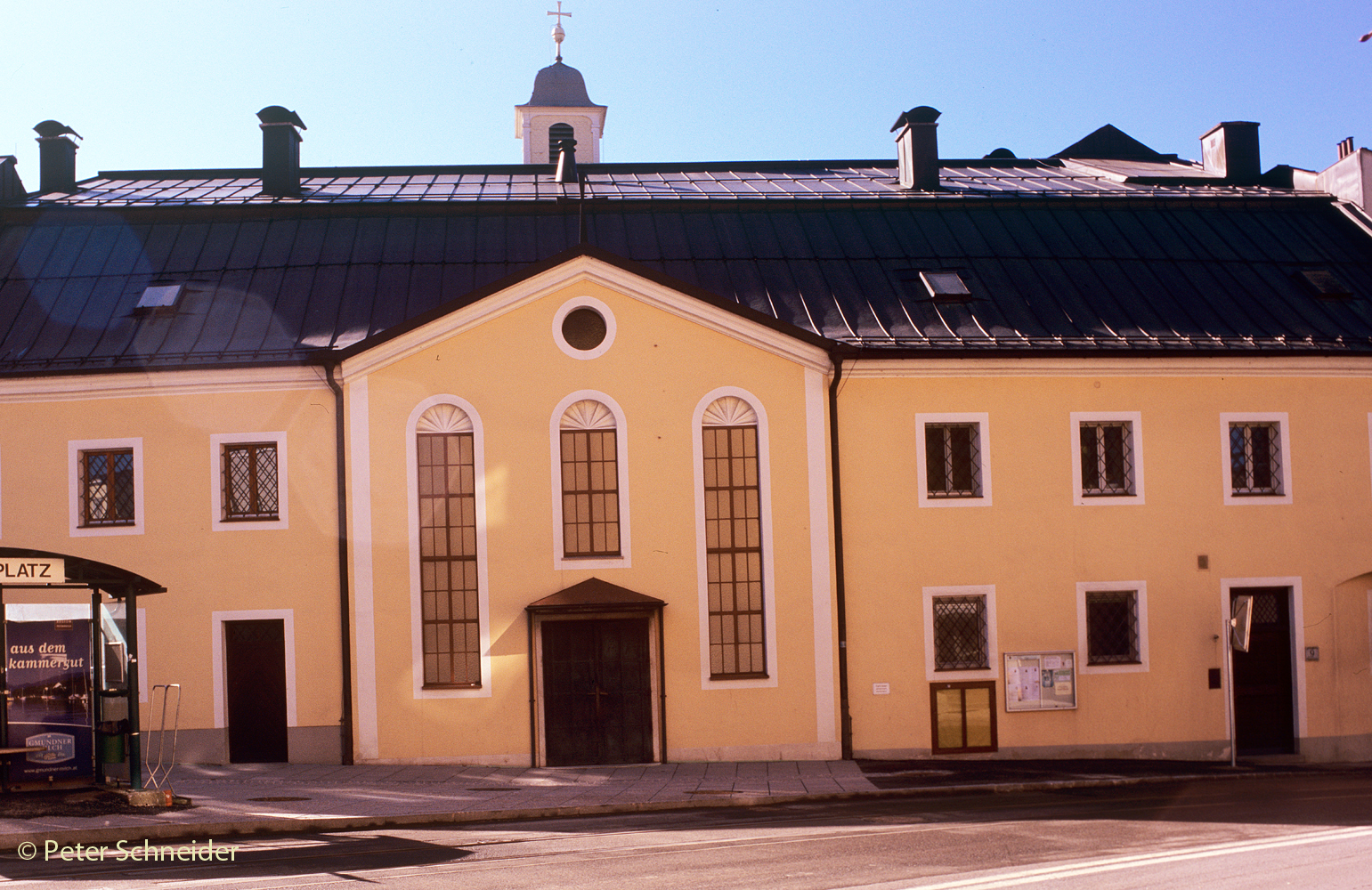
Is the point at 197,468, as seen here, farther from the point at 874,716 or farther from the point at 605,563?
the point at 874,716

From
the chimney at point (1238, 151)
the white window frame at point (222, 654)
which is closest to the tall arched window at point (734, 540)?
the white window frame at point (222, 654)

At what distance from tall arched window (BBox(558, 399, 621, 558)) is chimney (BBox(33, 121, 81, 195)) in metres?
14.6

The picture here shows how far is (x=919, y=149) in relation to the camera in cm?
2592

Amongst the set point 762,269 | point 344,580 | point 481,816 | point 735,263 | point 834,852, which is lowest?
point 481,816

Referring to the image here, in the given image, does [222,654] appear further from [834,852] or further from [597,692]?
[834,852]

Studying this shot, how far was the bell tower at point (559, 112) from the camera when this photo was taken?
4425 cm

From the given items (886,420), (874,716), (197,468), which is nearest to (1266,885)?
(874,716)

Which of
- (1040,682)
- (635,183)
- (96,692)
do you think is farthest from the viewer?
(635,183)

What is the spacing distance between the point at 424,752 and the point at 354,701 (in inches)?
53.3

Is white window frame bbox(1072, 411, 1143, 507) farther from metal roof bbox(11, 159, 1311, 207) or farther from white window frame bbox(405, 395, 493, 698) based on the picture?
white window frame bbox(405, 395, 493, 698)

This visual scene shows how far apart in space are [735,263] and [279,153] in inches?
422

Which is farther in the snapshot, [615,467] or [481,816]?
[615,467]

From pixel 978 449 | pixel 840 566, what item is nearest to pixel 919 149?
pixel 978 449

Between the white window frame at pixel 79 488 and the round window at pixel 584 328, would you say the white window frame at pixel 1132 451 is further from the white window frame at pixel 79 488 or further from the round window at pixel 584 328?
the white window frame at pixel 79 488
